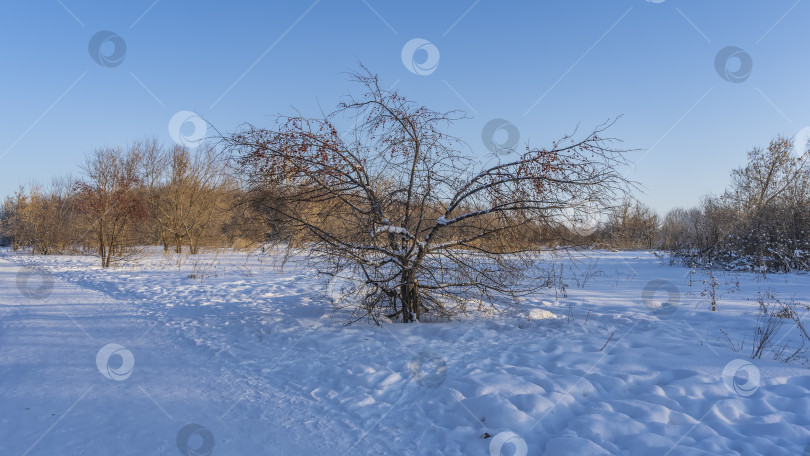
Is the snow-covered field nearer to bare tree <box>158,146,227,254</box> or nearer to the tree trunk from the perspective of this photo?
the tree trunk

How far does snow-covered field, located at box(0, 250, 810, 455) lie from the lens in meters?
3.42

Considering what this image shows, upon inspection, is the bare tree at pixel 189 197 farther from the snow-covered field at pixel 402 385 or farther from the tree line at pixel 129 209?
the snow-covered field at pixel 402 385

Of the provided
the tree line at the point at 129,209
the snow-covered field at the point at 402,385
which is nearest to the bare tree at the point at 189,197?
the tree line at the point at 129,209

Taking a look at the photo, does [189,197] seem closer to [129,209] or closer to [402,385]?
[129,209]

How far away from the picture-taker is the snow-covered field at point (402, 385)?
11.2ft

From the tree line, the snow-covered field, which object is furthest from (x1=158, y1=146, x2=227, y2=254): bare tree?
the snow-covered field

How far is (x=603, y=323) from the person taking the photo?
7.25 metres

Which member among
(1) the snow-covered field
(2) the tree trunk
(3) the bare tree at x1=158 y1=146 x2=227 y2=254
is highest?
(3) the bare tree at x1=158 y1=146 x2=227 y2=254

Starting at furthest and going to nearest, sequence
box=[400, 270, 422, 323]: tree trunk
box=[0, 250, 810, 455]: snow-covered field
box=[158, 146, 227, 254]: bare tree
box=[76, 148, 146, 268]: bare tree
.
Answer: box=[158, 146, 227, 254]: bare tree
box=[76, 148, 146, 268]: bare tree
box=[400, 270, 422, 323]: tree trunk
box=[0, 250, 810, 455]: snow-covered field

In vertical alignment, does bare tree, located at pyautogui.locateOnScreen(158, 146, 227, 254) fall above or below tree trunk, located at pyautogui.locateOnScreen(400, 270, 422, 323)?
above

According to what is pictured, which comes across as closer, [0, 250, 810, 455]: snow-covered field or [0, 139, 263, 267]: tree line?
[0, 250, 810, 455]: snow-covered field

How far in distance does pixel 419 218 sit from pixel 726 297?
304 inches

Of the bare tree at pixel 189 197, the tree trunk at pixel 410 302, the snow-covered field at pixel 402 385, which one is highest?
the bare tree at pixel 189 197

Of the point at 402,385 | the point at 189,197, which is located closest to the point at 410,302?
the point at 402,385
